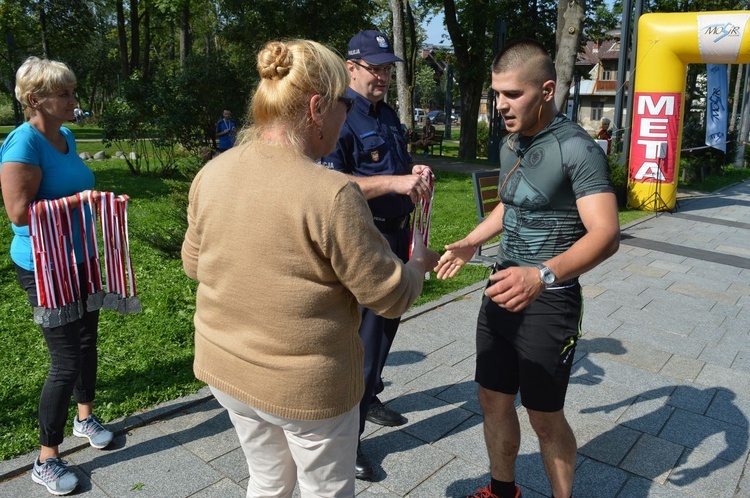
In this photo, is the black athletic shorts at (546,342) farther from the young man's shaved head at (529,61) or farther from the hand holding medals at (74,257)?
the hand holding medals at (74,257)

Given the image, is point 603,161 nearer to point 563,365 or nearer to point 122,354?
point 563,365

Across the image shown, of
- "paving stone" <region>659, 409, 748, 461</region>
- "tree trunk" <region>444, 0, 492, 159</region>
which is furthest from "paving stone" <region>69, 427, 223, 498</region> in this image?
"tree trunk" <region>444, 0, 492, 159</region>

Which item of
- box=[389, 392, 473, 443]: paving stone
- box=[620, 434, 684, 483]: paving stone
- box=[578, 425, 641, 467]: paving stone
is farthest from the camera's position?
box=[389, 392, 473, 443]: paving stone

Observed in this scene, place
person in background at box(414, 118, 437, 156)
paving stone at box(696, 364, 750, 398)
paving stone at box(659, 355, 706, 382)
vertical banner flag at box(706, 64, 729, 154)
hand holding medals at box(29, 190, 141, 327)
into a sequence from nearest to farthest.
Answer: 1. hand holding medals at box(29, 190, 141, 327)
2. paving stone at box(696, 364, 750, 398)
3. paving stone at box(659, 355, 706, 382)
4. vertical banner flag at box(706, 64, 729, 154)
5. person in background at box(414, 118, 437, 156)

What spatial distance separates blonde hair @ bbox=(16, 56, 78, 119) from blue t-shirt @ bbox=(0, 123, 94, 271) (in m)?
0.14

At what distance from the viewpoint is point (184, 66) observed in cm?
1602

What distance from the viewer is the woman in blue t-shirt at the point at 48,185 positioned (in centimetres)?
261

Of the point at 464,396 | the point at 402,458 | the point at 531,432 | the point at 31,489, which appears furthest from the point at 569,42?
the point at 31,489

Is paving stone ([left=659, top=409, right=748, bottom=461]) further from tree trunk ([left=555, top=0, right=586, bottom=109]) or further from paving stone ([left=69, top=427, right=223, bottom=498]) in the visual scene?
tree trunk ([left=555, top=0, right=586, bottom=109])

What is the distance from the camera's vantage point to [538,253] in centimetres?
230

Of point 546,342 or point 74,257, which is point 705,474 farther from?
point 74,257

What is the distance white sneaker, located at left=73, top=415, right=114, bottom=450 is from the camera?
3.07 m

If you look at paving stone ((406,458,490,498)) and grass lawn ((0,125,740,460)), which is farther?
grass lawn ((0,125,740,460))

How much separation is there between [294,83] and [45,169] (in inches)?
67.3
